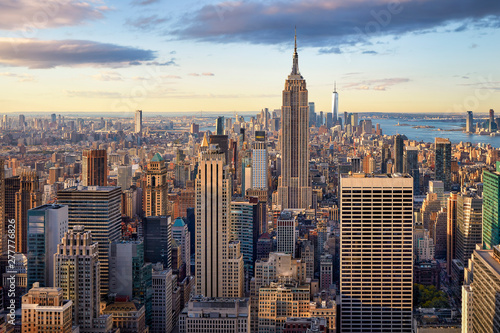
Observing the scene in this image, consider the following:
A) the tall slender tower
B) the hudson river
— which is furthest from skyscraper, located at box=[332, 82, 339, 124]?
the tall slender tower

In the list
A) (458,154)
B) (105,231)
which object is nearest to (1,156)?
(105,231)

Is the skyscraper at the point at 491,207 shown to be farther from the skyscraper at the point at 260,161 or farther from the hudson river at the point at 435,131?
the skyscraper at the point at 260,161

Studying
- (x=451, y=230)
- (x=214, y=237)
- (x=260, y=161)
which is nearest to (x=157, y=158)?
(x=214, y=237)

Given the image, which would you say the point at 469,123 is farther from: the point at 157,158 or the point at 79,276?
the point at 157,158

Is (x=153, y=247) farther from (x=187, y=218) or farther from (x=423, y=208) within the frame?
(x=423, y=208)

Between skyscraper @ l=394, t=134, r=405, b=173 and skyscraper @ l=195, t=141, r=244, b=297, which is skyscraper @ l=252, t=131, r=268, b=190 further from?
skyscraper @ l=195, t=141, r=244, b=297

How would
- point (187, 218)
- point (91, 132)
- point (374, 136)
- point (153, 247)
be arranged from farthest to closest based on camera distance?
point (374, 136) < point (187, 218) < point (153, 247) < point (91, 132)
